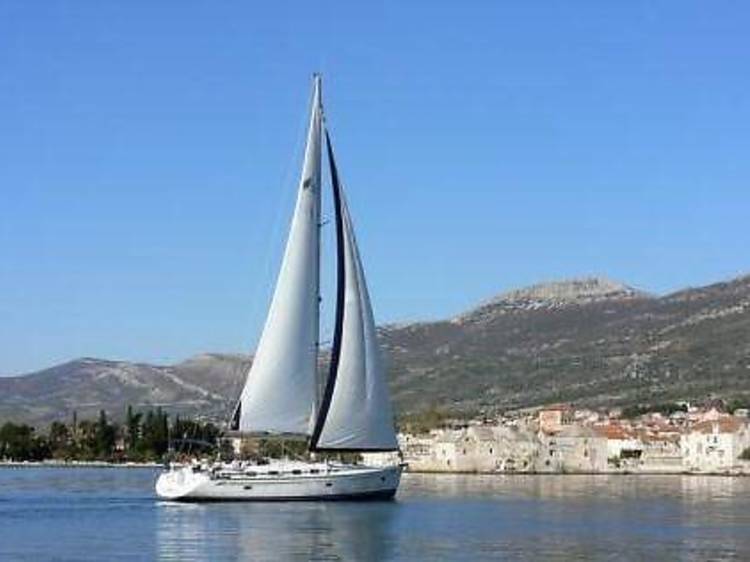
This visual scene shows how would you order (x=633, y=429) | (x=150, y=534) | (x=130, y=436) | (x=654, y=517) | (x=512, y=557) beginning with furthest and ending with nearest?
(x=633, y=429)
(x=130, y=436)
(x=654, y=517)
(x=150, y=534)
(x=512, y=557)

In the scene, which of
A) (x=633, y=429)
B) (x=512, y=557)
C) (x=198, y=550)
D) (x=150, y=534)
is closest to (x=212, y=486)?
(x=150, y=534)

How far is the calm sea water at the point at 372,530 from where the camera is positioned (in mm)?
40463

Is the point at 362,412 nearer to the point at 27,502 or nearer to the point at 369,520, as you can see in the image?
the point at 369,520

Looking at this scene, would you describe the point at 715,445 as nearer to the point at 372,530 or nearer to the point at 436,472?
the point at 436,472

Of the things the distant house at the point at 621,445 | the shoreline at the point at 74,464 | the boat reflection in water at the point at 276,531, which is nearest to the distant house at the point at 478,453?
the distant house at the point at 621,445

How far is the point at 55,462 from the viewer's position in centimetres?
16475

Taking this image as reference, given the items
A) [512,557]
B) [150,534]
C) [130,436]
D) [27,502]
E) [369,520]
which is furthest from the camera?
[130,436]

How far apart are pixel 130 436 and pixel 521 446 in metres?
40.7

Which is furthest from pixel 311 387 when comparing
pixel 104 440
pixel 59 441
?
pixel 59 441

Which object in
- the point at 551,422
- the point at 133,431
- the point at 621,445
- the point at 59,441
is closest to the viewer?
the point at 133,431

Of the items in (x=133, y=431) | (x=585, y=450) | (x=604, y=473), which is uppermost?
(x=133, y=431)

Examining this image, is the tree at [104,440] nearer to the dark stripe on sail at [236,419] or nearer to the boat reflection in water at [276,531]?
the boat reflection in water at [276,531]

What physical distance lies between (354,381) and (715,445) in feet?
342

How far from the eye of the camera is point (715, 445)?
15812cm
